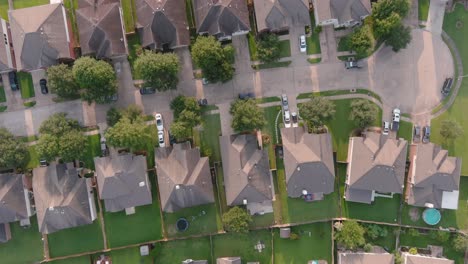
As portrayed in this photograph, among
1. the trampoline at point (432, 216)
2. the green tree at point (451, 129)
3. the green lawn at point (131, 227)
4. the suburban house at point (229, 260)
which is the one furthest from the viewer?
the green lawn at point (131, 227)

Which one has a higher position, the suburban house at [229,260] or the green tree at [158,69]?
the green tree at [158,69]

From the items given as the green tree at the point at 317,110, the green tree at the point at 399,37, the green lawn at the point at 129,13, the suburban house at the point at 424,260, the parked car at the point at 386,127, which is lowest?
the suburban house at the point at 424,260

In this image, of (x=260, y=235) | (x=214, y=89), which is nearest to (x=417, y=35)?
(x=214, y=89)

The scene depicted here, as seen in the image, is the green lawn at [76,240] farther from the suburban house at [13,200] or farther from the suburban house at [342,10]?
the suburban house at [342,10]

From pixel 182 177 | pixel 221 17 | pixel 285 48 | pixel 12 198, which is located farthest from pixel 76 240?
pixel 285 48

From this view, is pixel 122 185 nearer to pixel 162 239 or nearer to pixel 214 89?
pixel 162 239

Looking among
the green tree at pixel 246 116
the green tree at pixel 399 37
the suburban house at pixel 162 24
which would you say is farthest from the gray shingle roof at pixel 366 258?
the suburban house at pixel 162 24

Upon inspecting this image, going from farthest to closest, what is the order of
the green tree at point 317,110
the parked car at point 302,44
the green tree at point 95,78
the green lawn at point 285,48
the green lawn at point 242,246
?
the green lawn at point 242,246 < the green lawn at point 285,48 < the parked car at point 302,44 < the green tree at point 317,110 < the green tree at point 95,78

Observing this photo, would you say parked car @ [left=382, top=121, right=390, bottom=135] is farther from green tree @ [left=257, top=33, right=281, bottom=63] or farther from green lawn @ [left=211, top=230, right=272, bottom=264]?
green lawn @ [left=211, top=230, right=272, bottom=264]
